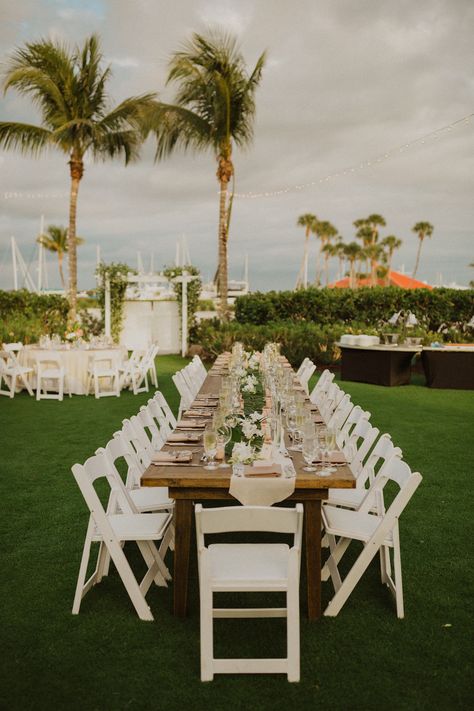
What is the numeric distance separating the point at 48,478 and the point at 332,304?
41.6 ft

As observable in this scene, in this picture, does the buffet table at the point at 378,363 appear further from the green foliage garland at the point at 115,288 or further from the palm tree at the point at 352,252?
the palm tree at the point at 352,252

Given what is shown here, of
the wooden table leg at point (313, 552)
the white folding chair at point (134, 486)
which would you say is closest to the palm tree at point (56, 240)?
the white folding chair at point (134, 486)

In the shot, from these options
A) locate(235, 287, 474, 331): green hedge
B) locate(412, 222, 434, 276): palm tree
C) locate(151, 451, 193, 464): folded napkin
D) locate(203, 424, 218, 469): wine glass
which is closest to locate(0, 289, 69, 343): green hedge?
locate(235, 287, 474, 331): green hedge

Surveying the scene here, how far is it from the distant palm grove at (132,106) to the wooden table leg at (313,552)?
48.7 ft

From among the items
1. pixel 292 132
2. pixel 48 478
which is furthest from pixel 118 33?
pixel 48 478

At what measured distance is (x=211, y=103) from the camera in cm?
1617

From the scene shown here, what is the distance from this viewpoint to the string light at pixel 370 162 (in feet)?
42.1

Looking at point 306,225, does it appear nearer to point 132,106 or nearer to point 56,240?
point 56,240

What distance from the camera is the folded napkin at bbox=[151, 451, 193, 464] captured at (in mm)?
3451

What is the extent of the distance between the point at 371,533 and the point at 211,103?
15283 mm

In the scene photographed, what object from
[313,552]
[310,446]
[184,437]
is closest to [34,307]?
[184,437]

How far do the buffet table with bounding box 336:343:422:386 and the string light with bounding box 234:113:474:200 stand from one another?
5.05 metres

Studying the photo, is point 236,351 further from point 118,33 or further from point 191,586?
point 118,33

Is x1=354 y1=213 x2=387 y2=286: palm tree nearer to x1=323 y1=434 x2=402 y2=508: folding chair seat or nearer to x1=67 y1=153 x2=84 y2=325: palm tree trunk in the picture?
x1=67 y1=153 x2=84 y2=325: palm tree trunk
